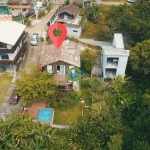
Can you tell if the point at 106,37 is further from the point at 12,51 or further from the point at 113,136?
the point at 113,136

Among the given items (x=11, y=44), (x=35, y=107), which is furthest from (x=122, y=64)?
(x=11, y=44)

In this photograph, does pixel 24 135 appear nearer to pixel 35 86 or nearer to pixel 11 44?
pixel 35 86

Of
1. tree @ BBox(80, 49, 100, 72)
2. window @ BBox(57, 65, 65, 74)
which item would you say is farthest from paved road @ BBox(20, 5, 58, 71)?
tree @ BBox(80, 49, 100, 72)

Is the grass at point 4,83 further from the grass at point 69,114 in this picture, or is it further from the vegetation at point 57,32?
the vegetation at point 57,32

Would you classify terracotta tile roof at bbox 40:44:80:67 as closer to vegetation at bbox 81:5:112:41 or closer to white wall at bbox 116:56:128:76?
white wall at bbox 116:56:128:76

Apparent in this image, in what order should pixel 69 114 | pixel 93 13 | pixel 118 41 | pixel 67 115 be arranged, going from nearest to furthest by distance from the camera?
1. pixel 67 115
2. pixel 69 114
3. pixel 118 41
4. pixel 93 13

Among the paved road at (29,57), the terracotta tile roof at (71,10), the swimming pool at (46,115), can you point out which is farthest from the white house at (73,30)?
the swimming pool at (46,115)
